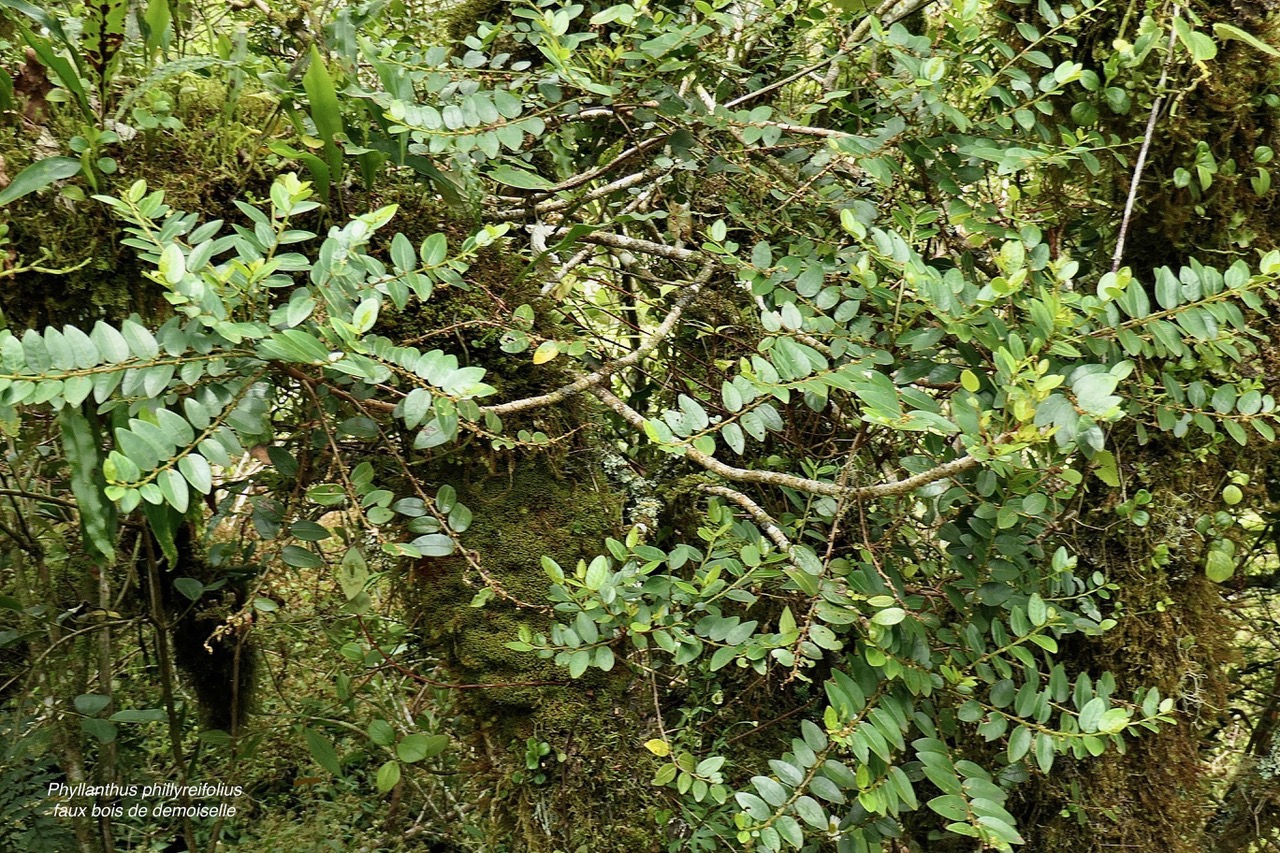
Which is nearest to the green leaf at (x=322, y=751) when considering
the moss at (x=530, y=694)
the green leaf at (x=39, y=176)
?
the moss at (x=530, y=694)

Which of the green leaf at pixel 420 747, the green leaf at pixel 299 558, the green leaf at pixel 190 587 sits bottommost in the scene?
the green leaf at pixel 420 747

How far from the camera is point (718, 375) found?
6.05 ft

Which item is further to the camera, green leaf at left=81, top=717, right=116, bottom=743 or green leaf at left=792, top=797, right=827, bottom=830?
green leaf at left=81, top=717, right=116, bottom=743

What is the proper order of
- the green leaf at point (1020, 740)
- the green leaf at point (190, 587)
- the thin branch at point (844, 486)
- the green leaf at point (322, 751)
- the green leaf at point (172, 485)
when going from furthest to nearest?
the green leaf at point (190, 587) < the green leaf at point (322, 751) < the green leaf at point (1020, 740) < the thin branch at point (844, 486) < the green leaf at point (172, 485)

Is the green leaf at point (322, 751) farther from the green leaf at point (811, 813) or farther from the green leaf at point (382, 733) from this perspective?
the green leaf at point (811, 813)

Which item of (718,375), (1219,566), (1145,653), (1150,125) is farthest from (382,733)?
(1150,125)

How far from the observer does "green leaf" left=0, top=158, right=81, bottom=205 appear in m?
1.17

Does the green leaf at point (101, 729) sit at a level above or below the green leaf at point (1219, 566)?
below

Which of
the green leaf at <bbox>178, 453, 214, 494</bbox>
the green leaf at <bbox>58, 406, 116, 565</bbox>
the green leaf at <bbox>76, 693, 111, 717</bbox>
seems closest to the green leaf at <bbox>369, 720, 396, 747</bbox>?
the green leaf at <bbox>58, 406, 116, 565</bbox>

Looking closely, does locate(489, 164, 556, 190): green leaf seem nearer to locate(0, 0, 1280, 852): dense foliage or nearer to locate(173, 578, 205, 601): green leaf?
locate(0, 0, 1280, 852): dense foliage

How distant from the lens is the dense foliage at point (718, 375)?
3.72ft

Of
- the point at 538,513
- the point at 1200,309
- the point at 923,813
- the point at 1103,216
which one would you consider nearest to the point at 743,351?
the point at 538,513

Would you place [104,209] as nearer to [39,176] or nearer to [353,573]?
[39,176]

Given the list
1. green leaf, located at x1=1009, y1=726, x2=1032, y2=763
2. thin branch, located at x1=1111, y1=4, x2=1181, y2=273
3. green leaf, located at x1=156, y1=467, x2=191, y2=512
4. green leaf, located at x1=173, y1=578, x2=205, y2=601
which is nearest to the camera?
green leaf, located at x1=156, y1=467, x2=191, y2=512
